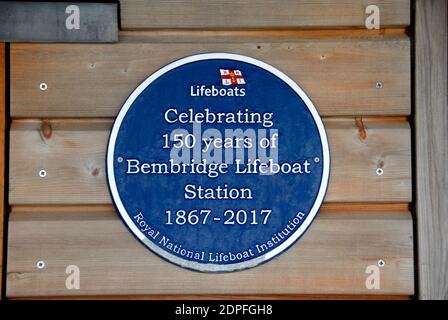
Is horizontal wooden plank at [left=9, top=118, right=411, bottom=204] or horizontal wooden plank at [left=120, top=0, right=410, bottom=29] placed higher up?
horizontal wooden plank at [left=120, top=0, right=410, bottom=29]

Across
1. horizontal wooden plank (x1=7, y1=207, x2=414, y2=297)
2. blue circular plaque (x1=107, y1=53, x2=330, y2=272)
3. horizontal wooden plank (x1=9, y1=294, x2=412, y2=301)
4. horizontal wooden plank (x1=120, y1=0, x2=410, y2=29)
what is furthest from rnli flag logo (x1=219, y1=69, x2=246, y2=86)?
horizontal wooden plank (x1=9, y1=294, x2=412, y2=301)

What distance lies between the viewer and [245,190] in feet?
8.99

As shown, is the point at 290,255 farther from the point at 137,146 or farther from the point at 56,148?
the point at 56,148

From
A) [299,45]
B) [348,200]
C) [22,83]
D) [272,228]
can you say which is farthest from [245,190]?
[22,83]

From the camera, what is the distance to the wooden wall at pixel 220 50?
272 cm

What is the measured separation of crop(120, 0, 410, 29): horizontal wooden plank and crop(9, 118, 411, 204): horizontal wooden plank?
1.21ft

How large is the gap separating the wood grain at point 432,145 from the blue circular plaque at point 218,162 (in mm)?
352

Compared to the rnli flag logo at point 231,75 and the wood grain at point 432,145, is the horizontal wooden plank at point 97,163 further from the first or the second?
the rnli flag logo at point 231,75

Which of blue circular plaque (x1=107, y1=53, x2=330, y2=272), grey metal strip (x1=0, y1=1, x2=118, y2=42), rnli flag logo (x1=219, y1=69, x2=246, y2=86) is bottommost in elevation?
blue circular plaque (x1=107, y1=53, x2=330, y2=272)

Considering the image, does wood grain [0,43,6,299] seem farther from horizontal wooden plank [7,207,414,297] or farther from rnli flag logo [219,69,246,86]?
rnli flag logo [219,69,246,86]

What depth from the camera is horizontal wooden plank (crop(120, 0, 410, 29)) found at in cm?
280

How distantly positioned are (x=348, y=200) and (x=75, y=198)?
95 centimetres

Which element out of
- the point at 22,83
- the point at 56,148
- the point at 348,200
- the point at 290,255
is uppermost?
the point at 22,83

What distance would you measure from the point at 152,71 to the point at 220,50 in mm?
249
